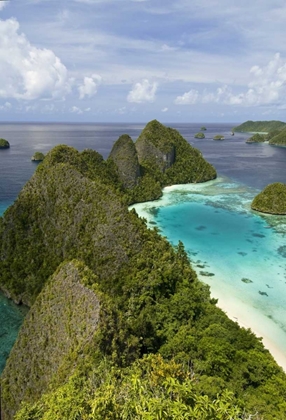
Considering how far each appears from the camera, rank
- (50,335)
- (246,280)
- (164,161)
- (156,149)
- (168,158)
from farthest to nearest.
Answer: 1. (168,158)
2. (164,161)
3. (156,149)
4. (246,280)
5. (50,335)

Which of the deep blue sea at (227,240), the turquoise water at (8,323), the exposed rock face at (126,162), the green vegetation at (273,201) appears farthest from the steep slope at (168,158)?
the turquoise water at (8,323)

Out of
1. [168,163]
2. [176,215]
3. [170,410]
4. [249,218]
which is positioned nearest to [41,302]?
[170,410]

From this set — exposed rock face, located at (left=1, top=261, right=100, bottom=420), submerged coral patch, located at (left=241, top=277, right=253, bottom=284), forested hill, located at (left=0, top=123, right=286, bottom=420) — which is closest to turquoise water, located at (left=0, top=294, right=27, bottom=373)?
forested hill, located at (left=0, top=123, right=286, bottom=420)

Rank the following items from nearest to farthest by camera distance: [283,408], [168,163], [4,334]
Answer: [283,408] < [4,334] < [168,163]

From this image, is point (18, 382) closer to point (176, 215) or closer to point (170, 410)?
point (170, 410)

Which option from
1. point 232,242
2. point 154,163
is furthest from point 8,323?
point 154,163

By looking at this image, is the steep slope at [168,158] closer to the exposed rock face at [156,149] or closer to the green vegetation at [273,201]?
the exposed rock face at [156,149]

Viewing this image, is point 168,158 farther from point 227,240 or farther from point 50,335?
point 50,335
